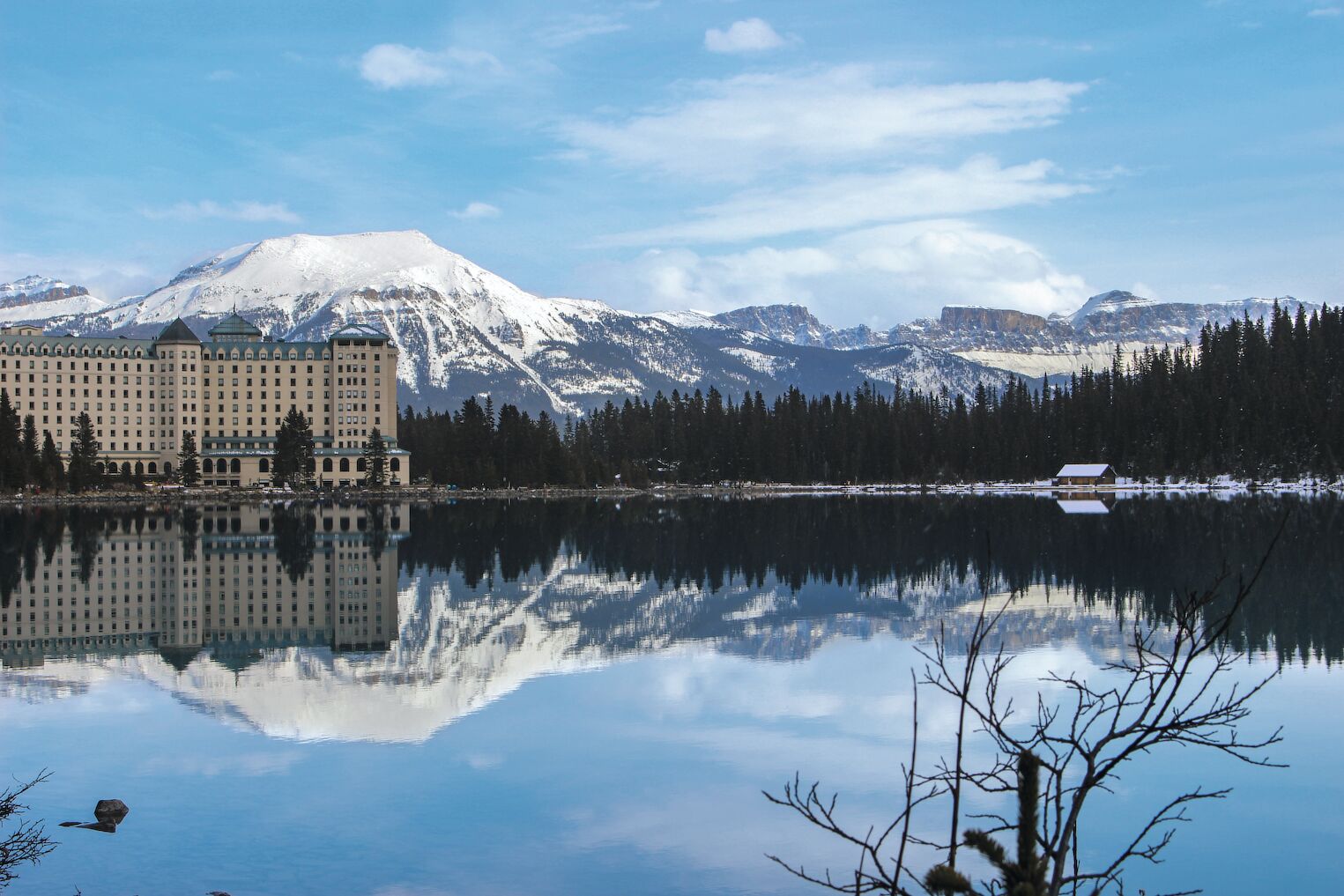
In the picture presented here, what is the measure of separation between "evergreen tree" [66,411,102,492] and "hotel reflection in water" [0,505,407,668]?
79589mm

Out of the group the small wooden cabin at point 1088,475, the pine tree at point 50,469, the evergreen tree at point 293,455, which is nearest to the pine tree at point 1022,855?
the pine tree at point 50,469

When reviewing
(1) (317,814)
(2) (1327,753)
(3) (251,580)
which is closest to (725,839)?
(1) (317,814)

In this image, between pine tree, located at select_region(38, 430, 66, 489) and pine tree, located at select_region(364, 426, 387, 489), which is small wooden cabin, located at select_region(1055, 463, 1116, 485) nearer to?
pine tree, located at select_region(364, 426, 387, 489)

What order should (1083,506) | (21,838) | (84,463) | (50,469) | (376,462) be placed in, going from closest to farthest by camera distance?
1. (21,838)
2. (1083,506)
3. (50,469)
4. (84,463)
5. (376,462)

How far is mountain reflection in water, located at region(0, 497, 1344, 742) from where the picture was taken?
34.4 m

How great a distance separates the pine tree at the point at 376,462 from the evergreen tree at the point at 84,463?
38.2 metres

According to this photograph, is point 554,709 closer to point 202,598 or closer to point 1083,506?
point 202,598

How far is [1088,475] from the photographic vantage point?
189375mm

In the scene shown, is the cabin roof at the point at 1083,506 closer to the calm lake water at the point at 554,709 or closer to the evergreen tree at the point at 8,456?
the calm lake water at the point at 554,709

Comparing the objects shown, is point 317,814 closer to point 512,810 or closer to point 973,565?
point 512,810

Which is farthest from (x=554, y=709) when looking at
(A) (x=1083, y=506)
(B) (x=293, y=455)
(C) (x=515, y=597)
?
(B) (x=293, y=455)

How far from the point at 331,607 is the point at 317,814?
28.9m

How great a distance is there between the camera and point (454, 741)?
26.3m

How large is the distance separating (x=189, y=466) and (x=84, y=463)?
Result: 22777 mm
